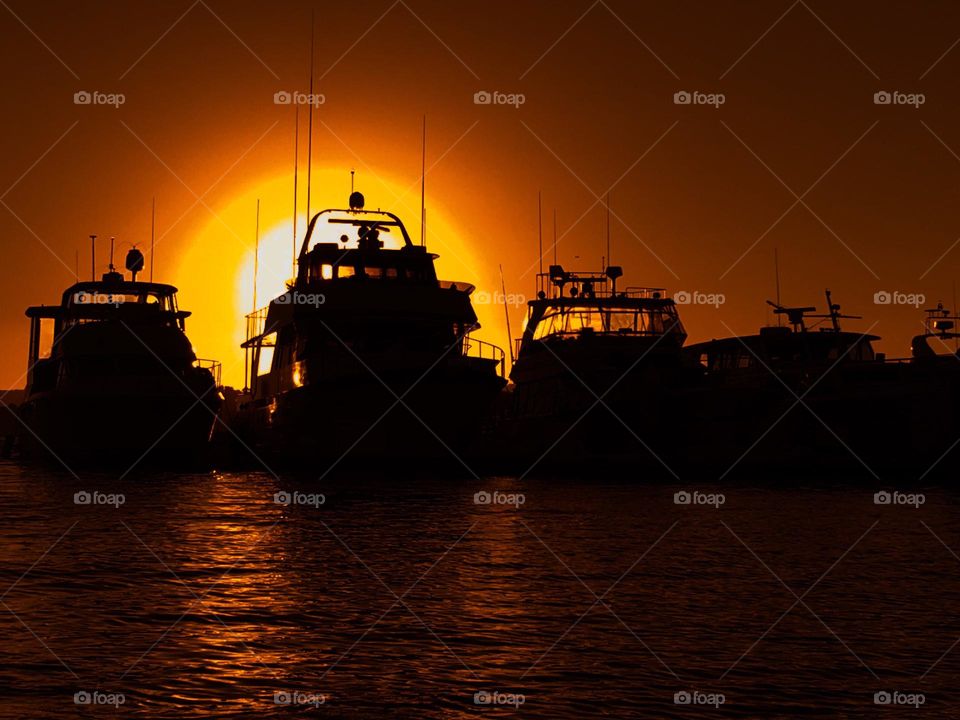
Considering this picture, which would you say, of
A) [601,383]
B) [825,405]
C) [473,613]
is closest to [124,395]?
[601,383]

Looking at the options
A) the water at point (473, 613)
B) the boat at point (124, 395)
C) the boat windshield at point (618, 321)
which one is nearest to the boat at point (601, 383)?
the boat windshield at point (618, 321)

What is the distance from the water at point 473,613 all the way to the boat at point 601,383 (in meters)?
20.7

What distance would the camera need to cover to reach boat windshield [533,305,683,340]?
5188 centimetres

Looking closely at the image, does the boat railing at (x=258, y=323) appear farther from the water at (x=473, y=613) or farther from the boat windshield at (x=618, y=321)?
the water at (x=473, y=613)

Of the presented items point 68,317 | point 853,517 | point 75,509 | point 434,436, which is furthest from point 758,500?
point 68,317

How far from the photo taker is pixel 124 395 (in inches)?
1774

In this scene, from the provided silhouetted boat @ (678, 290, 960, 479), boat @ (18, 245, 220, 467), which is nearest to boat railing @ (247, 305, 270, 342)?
boat @ (18, 245, 220, 467)

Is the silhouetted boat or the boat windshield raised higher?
the boat windshield

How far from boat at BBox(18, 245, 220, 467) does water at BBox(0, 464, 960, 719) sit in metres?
18.3

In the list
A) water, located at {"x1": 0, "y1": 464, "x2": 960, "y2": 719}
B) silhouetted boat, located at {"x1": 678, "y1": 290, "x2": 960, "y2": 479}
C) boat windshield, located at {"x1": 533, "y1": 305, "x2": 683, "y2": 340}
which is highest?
boat windshield, located at {"x1": 533, "y1": 305, "x2": 683, "y2": 340}

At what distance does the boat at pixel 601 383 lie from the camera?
4834 centimetres

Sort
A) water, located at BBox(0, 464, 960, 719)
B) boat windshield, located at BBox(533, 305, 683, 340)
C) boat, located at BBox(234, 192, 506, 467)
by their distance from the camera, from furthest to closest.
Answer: boat windshield, located at BBox(533, 305, 683, 340), boat, located at BBox(234, 192, 506, 467), water, located at BBox(0, 464, 960, 719)

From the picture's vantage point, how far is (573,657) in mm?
11922

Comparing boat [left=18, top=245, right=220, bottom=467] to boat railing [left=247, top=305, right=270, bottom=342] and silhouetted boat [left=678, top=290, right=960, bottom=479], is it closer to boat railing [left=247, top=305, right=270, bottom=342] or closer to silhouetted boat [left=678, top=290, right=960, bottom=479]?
boat railing [left=247, top=305, right=270, bottom=342]
